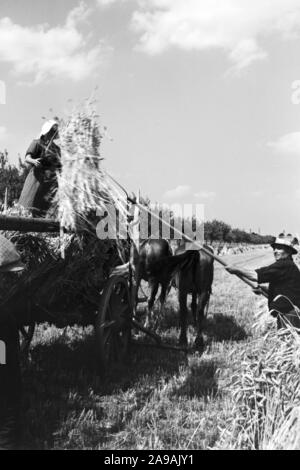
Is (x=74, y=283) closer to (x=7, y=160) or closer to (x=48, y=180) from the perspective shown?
(x=48, y=180)

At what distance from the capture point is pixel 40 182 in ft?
16.9

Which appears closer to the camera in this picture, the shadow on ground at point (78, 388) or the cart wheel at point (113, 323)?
the shadow on ground at point (78, 388)

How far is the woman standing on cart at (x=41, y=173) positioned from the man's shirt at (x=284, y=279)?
2244 mm

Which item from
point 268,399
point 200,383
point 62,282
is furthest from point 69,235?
point 268,399

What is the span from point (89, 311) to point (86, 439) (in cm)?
174

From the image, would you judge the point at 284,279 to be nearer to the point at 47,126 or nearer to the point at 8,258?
the point at 8,258

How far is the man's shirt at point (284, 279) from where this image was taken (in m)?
4.57

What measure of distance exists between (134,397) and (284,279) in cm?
177

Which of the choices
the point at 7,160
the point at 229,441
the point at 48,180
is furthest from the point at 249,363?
the point at 7,160

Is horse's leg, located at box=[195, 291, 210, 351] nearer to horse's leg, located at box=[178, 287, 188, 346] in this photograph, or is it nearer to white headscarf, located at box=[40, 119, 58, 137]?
horse's leg, located at box=[178, 287, 188, 346]

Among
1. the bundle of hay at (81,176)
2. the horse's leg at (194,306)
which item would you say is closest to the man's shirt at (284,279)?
the bundle of hay at (81,176)

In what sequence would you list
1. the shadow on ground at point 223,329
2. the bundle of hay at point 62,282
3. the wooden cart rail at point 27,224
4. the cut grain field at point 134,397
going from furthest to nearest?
the shadow on ground at point 223,329
the bundle of hay at point 62,282
the wooden cart rail at point 27,224
the cut grain field at point 134,397

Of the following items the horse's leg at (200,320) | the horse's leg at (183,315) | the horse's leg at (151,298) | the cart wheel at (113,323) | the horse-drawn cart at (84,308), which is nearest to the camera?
the horse-drawn cart at (84,308)

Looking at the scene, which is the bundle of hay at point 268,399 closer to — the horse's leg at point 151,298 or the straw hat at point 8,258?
the straw hat at point 8,258
